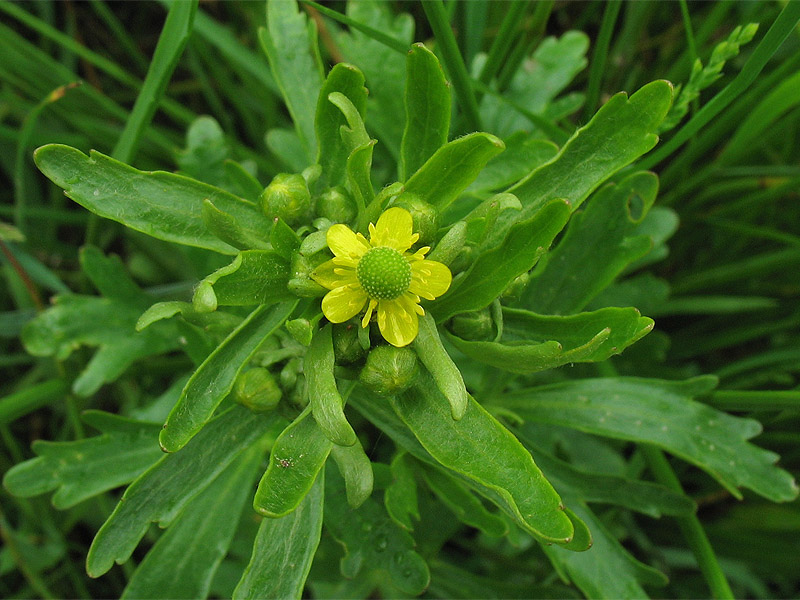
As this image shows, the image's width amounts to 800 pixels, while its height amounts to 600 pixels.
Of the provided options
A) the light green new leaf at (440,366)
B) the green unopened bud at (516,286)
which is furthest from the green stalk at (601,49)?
the light green new leaf at (440,366)

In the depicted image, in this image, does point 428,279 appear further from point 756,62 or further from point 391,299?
point 756,62

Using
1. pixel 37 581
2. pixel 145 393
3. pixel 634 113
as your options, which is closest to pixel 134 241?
pixel 145 393

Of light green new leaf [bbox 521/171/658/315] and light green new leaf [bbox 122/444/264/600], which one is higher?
light green new leaf [bbox 521/171/658/315]

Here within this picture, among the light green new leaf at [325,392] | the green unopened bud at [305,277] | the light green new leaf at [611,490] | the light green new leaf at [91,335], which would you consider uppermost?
the green unopened bud at [305,277]

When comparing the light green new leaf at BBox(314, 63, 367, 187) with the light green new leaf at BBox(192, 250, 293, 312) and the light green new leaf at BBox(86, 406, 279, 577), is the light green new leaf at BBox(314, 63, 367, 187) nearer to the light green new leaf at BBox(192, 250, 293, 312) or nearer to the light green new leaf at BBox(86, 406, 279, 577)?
the light green new leaf at BBox(192, 250, 293, 312)

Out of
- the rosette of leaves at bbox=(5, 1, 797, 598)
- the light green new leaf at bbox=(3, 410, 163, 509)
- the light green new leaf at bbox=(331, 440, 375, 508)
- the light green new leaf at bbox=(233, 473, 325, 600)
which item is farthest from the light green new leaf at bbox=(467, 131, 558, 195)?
the light green new leaf at bbox=(3, 410, 163, 509)

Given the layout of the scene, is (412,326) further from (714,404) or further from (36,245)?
(36,245)

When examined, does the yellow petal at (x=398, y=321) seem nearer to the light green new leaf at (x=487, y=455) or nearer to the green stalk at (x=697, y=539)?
the light green new leaf at (x=487, y=455)
